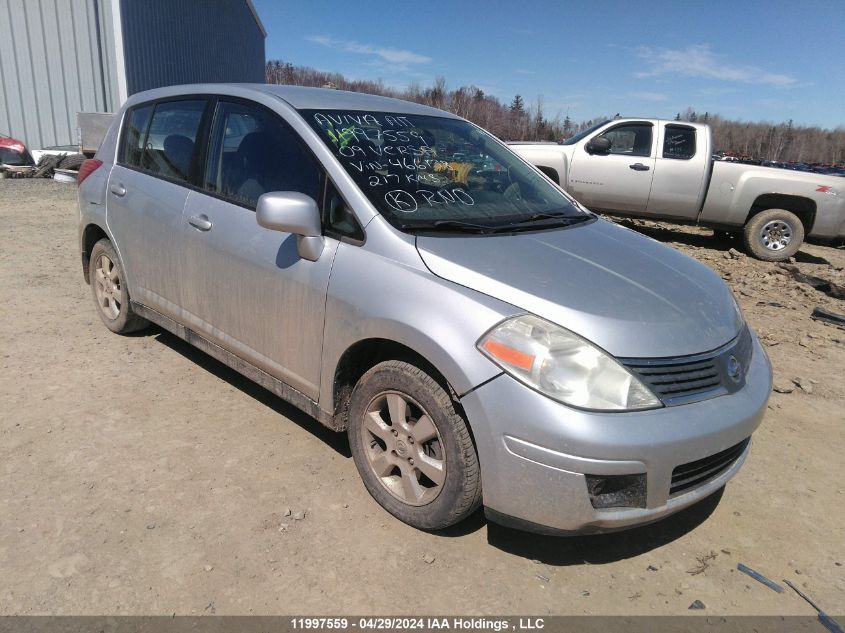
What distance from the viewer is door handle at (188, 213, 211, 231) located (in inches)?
131

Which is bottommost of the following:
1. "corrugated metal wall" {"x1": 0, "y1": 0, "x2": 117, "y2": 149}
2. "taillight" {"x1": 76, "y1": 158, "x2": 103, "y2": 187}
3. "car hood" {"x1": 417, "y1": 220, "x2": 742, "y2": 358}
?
"car hood" {"x1": 417, "y1": 220, "x2": 742, "y2": 358}

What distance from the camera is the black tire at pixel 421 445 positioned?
7.72 feet

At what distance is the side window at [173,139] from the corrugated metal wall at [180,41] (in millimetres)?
11139

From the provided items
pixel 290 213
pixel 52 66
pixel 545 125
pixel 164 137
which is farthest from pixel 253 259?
pixel 545 125

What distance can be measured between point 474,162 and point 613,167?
275 inches

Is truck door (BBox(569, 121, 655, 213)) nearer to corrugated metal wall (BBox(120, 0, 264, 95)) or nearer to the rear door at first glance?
the rear door

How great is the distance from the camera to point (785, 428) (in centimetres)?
380

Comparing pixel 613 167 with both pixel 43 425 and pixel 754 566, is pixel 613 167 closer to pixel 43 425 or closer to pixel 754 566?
pixel 754 566

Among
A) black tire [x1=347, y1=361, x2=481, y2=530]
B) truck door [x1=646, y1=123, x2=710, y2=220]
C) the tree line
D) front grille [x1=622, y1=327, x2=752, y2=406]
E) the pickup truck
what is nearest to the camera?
front grille [x1=622, y1=327, x2=752, y2=406]

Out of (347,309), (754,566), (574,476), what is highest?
(347,309)

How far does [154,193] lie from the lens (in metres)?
3.78

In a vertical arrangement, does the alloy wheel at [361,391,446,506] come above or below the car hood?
below

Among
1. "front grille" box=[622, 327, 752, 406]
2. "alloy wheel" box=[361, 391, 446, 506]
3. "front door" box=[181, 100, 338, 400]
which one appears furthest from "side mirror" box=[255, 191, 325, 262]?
"front grille" box=[622, 327, 752, 406]

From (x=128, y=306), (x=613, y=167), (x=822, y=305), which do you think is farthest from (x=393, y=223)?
(x=613, y=167)
